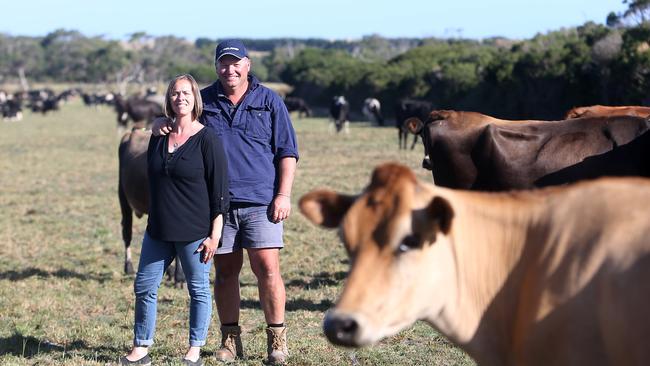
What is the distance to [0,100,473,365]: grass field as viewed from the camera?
268 inches

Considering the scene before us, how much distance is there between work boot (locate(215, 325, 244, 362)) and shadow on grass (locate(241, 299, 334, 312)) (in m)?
1.87

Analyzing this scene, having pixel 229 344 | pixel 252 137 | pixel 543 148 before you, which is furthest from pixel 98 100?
pixel 252 137

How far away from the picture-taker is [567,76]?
32.2 metres

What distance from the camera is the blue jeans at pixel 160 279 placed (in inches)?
236

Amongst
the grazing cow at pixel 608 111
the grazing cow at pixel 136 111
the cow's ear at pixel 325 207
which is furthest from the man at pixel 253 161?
the grazing cow at pixel 136 111

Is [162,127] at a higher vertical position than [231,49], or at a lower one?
lower

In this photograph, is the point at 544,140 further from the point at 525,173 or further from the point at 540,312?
the point at 540,312

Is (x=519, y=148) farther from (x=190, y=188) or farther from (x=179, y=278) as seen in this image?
(x=179, y=278)

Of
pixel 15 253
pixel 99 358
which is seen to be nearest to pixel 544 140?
pixel 99 358

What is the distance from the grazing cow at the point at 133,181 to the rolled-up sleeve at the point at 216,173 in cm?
392

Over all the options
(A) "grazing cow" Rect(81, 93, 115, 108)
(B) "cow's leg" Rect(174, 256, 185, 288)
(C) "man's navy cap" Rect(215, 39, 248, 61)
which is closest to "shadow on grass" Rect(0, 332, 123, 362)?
(C) "man's navy cap" Rect(215, 39, 248, 61)

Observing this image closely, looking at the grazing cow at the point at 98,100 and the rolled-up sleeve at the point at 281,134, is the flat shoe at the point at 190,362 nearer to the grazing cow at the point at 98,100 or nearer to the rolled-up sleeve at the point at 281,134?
the rolled-up sleeve at the point at 281,134

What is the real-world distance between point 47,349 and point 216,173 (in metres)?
2.20

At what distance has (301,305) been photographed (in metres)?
8.52
